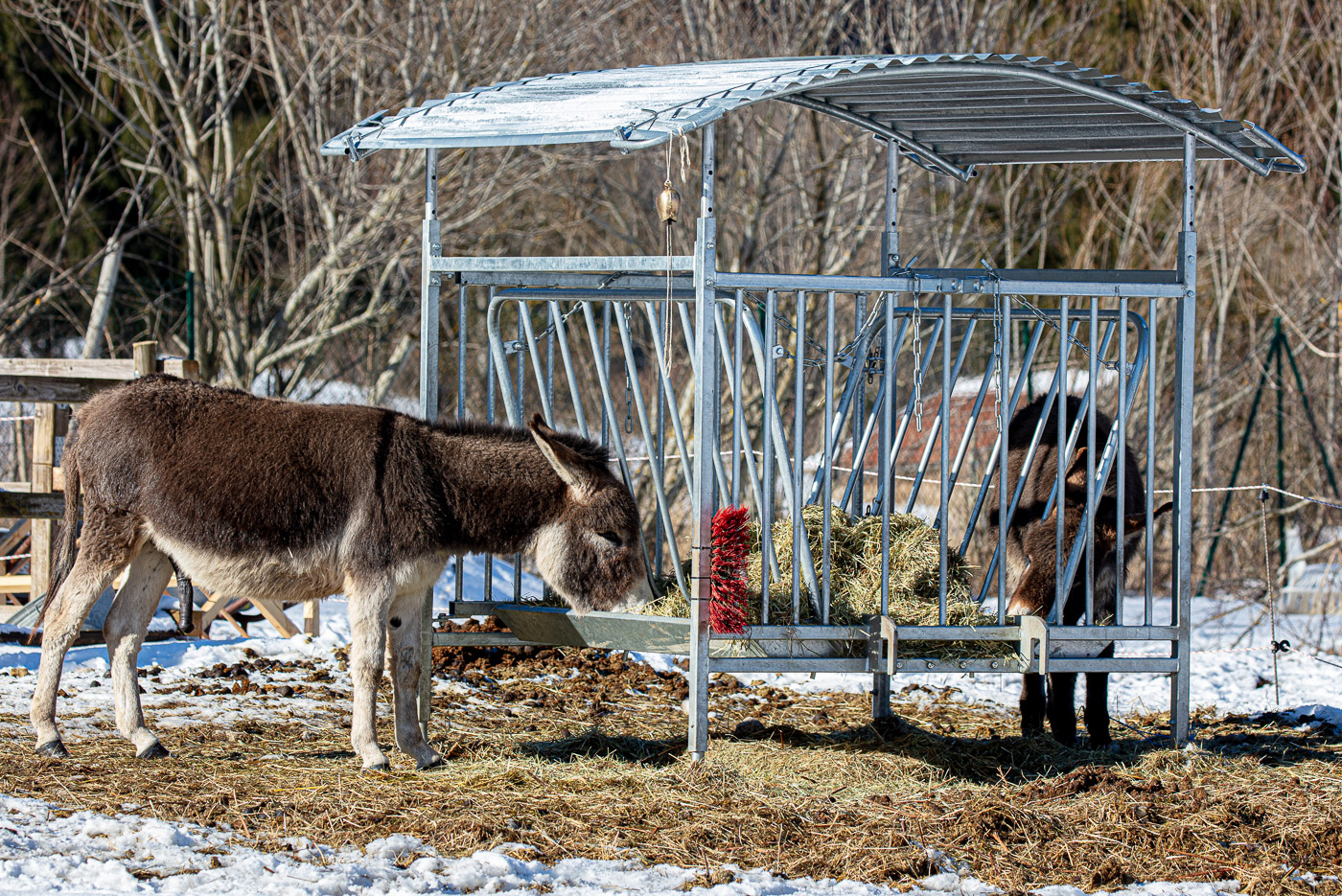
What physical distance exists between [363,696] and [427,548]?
0.71 meters

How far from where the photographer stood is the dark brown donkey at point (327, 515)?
17.8ft

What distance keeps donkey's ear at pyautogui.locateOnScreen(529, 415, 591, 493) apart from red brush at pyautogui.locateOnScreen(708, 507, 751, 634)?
25.6 inches

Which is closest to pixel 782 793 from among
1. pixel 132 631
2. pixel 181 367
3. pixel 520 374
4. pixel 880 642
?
pixel 880 642

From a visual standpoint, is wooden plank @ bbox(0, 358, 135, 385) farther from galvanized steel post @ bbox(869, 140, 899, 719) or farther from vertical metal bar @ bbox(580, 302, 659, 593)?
galvanized steel post @ bbox(869, 140, 899, 719)

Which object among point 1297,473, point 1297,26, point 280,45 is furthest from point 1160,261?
point 280,45

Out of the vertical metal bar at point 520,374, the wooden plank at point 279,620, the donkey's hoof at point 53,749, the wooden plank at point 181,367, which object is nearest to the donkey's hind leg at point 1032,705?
the vertical metal bar at point 520,374

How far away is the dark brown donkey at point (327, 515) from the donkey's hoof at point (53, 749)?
2cm

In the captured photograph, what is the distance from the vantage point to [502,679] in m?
7.65

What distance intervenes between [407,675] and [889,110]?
3645mm

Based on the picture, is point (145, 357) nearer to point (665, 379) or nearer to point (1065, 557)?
point (665, 379)

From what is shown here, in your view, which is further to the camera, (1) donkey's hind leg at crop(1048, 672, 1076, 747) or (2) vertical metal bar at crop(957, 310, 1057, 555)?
(1) donkey's hind leg at crop(1048, 672, 1076, 747)

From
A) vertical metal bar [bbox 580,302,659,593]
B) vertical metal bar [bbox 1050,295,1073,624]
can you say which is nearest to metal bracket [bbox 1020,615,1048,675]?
vertical metal bar [bbox 1050,295,1073,624]

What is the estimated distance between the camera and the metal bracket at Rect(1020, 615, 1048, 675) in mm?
5352

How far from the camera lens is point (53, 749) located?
5.41 meters
